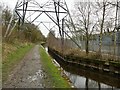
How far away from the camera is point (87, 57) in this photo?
98.0 ft

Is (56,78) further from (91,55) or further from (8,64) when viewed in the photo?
(91,55)

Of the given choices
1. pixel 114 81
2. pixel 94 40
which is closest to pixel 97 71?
pixel 114 81

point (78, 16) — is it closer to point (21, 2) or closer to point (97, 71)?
point (21, 2)

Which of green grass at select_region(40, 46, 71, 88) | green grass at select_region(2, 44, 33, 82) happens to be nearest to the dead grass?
green grass at select_region(2, 44, 33, 82)

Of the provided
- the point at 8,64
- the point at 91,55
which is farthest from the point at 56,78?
the point at 91,55

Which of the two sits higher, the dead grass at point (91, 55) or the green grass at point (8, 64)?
the green grass at point (8, 64)

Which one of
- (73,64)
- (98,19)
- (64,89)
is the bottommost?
(73,64)

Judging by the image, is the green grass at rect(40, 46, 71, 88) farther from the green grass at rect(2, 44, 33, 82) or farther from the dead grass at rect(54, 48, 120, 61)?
the dead grass at rect(54, 48, 120, 61)

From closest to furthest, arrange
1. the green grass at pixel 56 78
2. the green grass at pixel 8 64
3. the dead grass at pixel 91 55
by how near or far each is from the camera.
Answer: the green grass at pixel 56 78
the green grass at pixel 8 64
the dead grass at pixel 91 55

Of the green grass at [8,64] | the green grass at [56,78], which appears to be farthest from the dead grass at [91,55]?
the green grass at [56,78]

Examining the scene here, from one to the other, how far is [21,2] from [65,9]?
5.02 m

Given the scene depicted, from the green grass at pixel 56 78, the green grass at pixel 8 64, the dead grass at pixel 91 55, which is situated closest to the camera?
the green grass at pixel 56 78

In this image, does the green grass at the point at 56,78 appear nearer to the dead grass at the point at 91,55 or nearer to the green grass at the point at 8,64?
the green grass at the point at 8,64

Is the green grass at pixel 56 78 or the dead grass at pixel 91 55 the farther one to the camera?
the dead grass at pixel 91 55
